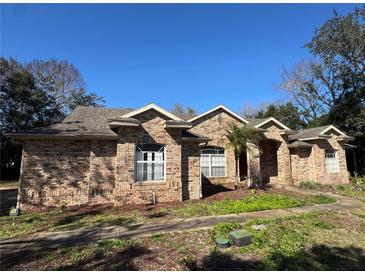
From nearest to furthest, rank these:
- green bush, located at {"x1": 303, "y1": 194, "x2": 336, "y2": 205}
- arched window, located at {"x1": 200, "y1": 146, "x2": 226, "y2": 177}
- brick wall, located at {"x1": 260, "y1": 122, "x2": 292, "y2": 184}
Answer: green bush, located at {"x1": 303, "y1": 194, "x2": 336, "y2": 205}
arched window, located at {"x1": 200, "y1": 146, "x2": 226, "y2": 177}
brick wall, located at {"x1": 260, "y1": 122, "x2": 292, "y2": 184}

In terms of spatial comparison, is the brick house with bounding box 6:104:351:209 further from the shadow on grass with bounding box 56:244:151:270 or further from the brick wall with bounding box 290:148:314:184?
the brick wall with bounding box 290:148:314:184

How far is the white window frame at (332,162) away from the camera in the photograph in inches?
677

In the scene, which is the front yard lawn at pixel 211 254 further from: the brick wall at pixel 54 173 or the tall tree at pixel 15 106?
the tall tree at pixel 15 106

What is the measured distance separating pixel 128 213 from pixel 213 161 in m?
8.96

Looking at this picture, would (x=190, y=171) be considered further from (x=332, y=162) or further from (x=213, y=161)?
(x=332, y=162)

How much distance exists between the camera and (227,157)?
16.8 m

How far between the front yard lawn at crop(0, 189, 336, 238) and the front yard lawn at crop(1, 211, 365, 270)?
205 centimetres

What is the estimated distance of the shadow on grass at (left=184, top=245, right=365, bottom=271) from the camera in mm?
4426

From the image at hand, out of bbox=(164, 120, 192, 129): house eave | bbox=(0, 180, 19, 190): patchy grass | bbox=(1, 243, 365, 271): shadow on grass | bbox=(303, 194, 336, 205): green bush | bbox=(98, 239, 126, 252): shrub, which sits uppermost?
bbox=(164, 120, 192, 129): house eave

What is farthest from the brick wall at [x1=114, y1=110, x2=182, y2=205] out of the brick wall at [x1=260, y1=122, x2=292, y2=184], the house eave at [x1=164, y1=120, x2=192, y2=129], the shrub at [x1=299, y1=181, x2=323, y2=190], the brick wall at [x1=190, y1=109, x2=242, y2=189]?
the shrub at [x1=299, y1=181, x2=323, y2=190]

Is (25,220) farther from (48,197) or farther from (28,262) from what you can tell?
(28,262)

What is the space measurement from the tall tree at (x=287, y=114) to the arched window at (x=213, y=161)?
18964mm

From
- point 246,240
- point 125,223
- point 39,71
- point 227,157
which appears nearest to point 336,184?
point 227,157

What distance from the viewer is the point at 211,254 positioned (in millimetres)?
5012
